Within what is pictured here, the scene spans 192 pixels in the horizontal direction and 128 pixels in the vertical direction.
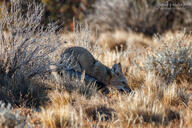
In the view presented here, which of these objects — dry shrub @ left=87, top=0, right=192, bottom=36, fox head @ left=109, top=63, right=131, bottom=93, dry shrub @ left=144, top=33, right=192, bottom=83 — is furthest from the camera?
dry shrub @ left=87, top=0, right=192, bottom=36

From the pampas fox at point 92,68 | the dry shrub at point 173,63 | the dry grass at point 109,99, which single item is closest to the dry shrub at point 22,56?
the dry grass at point 109,99

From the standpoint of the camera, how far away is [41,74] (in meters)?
6.57

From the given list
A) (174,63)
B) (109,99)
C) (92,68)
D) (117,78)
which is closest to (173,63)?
(174,63)

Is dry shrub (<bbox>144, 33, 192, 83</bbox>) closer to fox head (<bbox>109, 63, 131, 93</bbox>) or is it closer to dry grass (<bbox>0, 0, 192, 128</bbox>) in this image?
dry grass (<bbox>0, 0, 192, 128</bbox>)

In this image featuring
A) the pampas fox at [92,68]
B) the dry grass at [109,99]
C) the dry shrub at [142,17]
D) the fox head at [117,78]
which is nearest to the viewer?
the dry grass at [109,99]

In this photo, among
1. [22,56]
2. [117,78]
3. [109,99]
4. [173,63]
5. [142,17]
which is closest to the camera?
[22,56]

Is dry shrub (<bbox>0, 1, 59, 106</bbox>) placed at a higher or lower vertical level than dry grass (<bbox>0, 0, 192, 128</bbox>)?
higher

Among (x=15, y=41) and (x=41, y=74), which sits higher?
(x=15, y=41)

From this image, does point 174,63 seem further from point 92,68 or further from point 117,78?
point 92,68

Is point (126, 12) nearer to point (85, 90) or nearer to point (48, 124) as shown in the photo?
point (85, 90)

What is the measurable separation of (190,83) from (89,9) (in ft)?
52.4

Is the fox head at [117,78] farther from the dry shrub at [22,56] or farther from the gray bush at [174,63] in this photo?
the dry shrub at [22,56]

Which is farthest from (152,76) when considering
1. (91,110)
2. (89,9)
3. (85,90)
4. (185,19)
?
(89,9)

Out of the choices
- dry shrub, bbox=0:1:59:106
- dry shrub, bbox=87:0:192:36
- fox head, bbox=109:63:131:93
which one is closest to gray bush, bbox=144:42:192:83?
fox head, bbox=109:63:131:93
